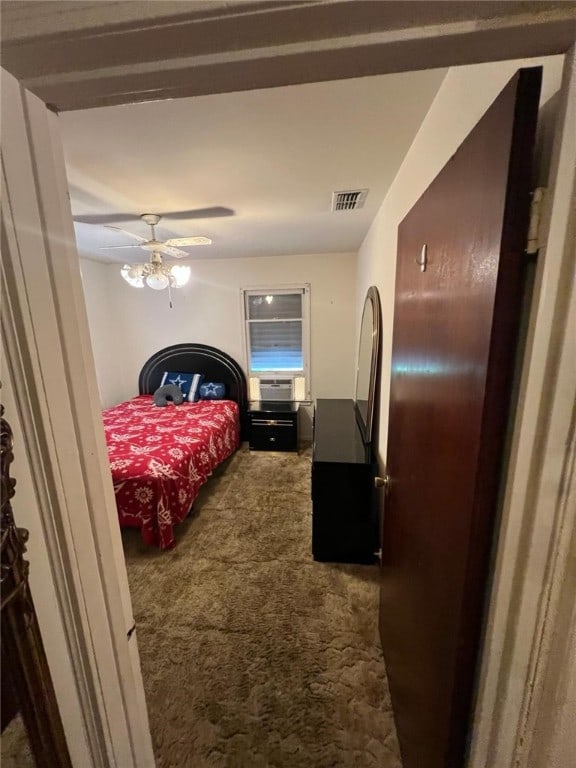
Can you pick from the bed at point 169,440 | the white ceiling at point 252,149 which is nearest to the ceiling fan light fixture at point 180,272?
the white ceiling at point 252,149

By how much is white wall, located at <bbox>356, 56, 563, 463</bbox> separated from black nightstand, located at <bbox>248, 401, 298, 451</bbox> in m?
1.88

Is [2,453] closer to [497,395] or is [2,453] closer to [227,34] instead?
[227,34]

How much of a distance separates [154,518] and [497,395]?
2.39 meters

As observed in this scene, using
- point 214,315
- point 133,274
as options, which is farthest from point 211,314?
point 133,274

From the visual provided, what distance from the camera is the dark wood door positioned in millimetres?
579

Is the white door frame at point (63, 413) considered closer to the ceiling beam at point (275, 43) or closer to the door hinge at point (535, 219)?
the ceiling beam at point (275, 43)

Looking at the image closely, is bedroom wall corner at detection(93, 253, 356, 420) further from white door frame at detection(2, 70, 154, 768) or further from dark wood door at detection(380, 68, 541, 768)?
white door frame at detection(2, 70, 154, 768)

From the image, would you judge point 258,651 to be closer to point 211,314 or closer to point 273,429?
point 273,429

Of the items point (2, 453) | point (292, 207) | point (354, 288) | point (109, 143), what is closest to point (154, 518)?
point (2, 453)

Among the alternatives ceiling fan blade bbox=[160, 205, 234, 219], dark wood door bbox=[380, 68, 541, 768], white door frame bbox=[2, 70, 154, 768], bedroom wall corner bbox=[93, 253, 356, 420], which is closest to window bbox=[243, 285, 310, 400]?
bedroom wall corner bbox=[93, 253, 356, 420]

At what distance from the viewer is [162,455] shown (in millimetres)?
2535

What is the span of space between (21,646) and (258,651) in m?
1.46

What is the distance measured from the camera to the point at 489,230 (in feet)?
2.00

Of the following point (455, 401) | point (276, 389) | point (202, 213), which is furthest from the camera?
point (276, 389)
